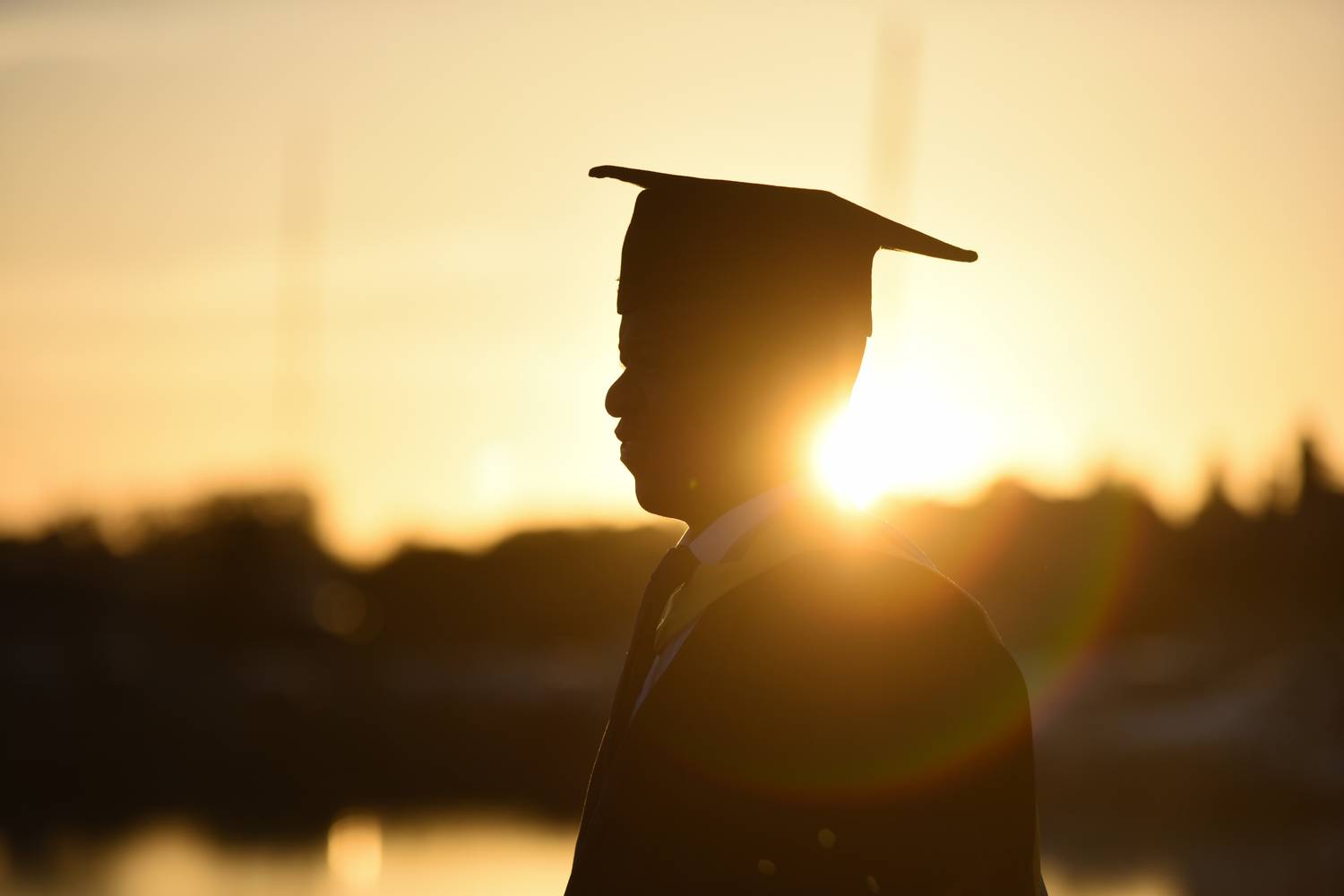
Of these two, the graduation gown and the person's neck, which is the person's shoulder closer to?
the graduation gown

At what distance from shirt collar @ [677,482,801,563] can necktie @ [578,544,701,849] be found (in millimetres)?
38

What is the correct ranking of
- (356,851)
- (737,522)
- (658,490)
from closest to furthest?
(737,522) → (658,490) → (356,851)

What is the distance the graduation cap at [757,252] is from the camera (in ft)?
12.6

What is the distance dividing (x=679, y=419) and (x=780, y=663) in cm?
60

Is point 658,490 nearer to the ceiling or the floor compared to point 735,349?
nearer to the floor

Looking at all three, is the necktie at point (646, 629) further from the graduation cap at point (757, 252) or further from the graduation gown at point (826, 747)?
the graduation cap at point (757, 252)

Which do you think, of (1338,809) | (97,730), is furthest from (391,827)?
(97,730)

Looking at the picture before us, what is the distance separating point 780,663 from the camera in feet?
11.0

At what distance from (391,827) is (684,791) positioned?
30.0m

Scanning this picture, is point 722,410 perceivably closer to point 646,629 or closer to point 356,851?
point 646,629

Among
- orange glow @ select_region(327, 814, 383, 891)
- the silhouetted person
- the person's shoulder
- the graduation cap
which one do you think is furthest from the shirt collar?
orange glow @ select_region(327, 814, 383, 891)

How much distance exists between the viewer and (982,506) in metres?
63.6

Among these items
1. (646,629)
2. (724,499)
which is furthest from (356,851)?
(724,499)

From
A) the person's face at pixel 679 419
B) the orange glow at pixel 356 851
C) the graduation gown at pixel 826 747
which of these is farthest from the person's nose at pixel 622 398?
the orange glow at pixel 356 851
